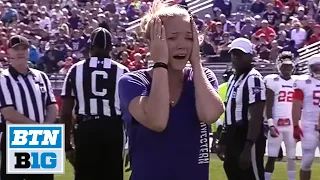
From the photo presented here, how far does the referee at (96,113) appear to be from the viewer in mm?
7832

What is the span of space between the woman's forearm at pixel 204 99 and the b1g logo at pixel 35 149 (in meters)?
3.87

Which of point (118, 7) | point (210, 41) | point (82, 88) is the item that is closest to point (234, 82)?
point (82, 88)

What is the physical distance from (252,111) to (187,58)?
4.53 metres

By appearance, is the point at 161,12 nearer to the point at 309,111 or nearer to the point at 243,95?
the point at 243,95

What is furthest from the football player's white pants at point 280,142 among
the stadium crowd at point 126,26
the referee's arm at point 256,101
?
the stadium crowd at point 126,26

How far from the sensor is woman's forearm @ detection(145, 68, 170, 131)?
392 centimetres

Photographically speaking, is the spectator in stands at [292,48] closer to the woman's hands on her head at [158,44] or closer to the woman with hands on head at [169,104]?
the woman with hands on head at [169,104]

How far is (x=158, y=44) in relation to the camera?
3.94m

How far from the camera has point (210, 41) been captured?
2102 cm

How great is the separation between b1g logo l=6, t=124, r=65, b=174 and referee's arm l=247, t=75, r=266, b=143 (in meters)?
1.93

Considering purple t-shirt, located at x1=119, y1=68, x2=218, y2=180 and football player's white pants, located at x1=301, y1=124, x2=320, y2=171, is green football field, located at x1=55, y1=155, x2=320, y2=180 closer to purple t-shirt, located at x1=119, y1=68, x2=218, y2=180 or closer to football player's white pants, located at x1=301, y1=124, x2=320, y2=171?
football player's white pants, located at x1=301, y1=124, x2=320, y2=171

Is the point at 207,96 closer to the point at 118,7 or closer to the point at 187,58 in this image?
the point at 187,58

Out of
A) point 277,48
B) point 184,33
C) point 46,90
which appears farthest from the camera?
point 277,48

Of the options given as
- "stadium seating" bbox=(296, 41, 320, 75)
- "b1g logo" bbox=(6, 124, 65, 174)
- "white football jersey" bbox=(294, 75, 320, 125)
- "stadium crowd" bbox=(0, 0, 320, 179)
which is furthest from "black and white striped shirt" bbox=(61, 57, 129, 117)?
"stadium seating" bbox=(296, 41, 320, 75)
